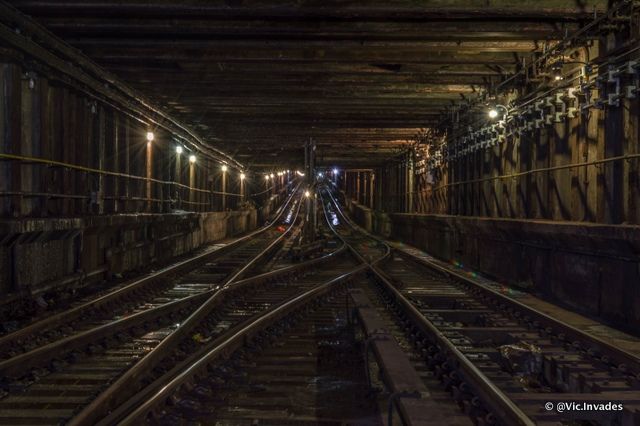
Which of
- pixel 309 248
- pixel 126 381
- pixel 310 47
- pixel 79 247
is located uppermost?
pixel 310 47

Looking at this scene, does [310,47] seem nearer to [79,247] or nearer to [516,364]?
[79,247]

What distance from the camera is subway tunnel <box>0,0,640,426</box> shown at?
5.91 metres

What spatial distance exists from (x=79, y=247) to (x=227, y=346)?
261 inches

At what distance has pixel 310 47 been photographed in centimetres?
1191

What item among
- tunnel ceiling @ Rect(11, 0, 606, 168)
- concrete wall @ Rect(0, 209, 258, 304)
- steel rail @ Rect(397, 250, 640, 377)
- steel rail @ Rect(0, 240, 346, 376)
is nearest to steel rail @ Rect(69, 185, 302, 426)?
steel rail @ Rect(0, 240, 346, 376)

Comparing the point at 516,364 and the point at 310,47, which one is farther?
the point at 310,47

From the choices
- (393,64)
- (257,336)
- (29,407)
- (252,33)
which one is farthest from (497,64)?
(29,407)

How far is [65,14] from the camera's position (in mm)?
10164

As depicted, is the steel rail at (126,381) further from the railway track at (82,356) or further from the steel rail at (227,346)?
the steel rail at (227,346)

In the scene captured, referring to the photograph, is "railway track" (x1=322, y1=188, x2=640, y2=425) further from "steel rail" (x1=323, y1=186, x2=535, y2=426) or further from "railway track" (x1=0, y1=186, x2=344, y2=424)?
"railway track" (x1=0, y1=186, x2=344, y2=424)

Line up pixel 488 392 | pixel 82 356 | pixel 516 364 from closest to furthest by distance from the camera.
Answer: pixel 488 392 → pixel 516 364 → pixel 82 356

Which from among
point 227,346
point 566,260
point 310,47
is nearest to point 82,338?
point 227,346

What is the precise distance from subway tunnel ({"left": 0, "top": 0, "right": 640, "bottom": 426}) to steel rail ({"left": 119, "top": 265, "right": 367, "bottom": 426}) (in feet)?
0.11

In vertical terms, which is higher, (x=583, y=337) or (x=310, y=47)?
(x=310, y=47)
